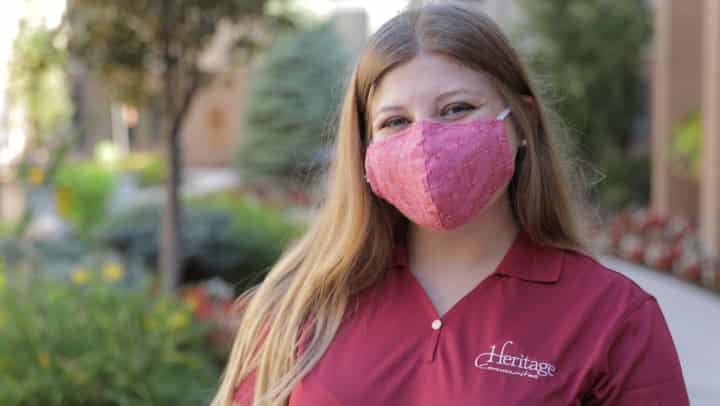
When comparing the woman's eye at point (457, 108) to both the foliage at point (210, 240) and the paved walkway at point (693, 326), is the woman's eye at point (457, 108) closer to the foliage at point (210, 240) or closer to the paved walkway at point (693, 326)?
the paved walkway at point (693, 326)

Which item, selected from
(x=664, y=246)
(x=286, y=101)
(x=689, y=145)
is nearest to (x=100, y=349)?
(x=664, y=246)

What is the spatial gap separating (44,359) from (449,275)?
3.00m

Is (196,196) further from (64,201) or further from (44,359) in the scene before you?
(44,359)

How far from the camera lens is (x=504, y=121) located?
1990mm

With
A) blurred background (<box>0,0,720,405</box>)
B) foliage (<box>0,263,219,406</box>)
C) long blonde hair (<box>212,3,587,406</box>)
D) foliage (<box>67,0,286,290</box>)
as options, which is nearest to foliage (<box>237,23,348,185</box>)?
blurred background (<box>0,0,720,405</box>)

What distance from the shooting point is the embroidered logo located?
1794 mm

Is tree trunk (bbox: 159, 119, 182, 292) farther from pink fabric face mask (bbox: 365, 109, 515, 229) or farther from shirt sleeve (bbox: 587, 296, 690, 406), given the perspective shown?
shirt sleeve (bbox: 587, 296, 690, 406)

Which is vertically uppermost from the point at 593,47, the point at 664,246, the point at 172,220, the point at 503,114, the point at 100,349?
the point at 593,47

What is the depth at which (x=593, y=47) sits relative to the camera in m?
14.2

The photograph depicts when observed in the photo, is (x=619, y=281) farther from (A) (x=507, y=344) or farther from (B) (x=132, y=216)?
(B) (x=132, y=216)

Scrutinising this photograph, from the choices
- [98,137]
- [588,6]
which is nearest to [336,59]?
[588,6]

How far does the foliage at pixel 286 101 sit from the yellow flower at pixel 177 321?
14989mm

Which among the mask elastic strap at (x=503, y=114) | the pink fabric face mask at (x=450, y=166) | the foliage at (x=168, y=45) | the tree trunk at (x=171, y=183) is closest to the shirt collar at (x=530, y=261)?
the pink fabric face mask at (x=450, y=166)

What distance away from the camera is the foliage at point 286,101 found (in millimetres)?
20266
